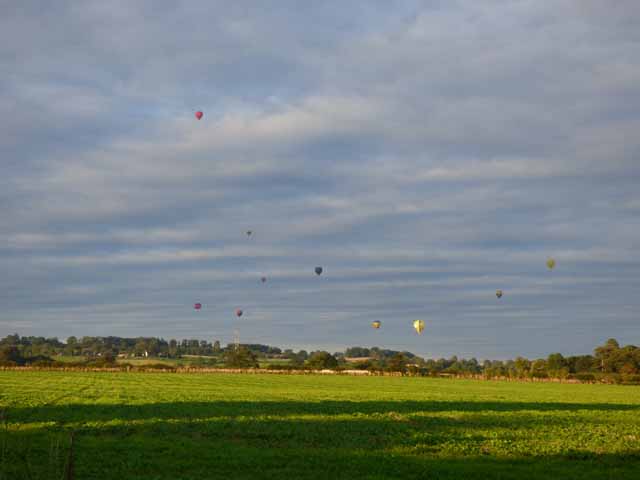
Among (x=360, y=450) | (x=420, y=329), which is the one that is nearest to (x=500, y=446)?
(x=360, y=450)

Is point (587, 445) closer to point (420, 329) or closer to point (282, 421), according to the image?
point (282, 421)

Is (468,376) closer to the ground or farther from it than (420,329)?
closer to the ground

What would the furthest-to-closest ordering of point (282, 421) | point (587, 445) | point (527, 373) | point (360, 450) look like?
point (527, 373)
point (282, 421)
point (587, 445)
point (360, 450)

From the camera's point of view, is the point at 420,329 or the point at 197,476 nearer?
the point at 197,476

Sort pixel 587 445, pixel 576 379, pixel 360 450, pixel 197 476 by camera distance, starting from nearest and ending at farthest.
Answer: pixel 197 476 → pixel 360 450 → pixel 587 445 → pixel 576 379

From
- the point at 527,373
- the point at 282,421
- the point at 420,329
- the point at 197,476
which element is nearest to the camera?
the point at 197,476

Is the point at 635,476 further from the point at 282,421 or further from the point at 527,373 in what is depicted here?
the point at 527,373

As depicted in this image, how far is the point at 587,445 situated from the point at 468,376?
130 metres

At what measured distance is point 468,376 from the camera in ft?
514

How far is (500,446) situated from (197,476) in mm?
13471

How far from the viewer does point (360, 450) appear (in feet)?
89.9

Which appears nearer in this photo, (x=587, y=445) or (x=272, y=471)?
(x=272, y=471)

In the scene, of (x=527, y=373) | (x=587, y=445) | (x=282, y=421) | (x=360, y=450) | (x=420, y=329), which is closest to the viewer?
(x=360, y=450)

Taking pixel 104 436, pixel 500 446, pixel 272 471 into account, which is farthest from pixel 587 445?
pixel 104 436
